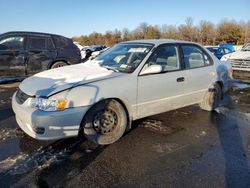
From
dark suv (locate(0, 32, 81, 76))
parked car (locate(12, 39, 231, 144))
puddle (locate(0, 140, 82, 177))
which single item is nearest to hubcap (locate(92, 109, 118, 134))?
parked car (locate(12, 39, 231, 144))

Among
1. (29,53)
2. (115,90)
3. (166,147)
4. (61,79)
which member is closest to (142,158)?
(166,147)

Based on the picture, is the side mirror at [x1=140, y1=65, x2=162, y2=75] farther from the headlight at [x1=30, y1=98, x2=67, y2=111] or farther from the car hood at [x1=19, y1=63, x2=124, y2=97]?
the headlight at [x1=30, y1=98, x2=67, y2=111]

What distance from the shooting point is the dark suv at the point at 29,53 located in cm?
850

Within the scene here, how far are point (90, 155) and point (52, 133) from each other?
610 mm

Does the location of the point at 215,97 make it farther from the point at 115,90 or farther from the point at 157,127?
the point at 115,90

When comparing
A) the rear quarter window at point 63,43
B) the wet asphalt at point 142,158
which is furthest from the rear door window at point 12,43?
the wet asphalt at point 142,158

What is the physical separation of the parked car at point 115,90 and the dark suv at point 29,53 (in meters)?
4.05

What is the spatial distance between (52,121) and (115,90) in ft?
3.38

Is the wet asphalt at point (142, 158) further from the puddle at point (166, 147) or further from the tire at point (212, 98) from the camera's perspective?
the tire at point (212, 98)

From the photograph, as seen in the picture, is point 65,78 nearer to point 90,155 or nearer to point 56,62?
point 90,155

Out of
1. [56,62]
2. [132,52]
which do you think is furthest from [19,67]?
[132,52]

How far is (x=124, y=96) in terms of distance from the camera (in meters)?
4.10

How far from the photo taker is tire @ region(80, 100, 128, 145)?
3875mm

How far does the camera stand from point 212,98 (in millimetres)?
5766
